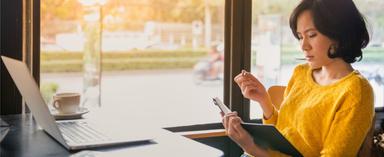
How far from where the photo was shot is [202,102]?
259 cm

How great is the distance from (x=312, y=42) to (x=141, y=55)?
1170mm

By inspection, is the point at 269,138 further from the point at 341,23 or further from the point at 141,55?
the point at 141,55

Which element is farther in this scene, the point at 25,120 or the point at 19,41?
the point at 19,41

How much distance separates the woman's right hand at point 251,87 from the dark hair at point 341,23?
0.28 metres

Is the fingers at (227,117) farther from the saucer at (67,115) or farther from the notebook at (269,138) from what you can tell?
the saucer at (67,115)

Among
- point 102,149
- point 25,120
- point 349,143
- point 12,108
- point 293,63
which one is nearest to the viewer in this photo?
point 102,149

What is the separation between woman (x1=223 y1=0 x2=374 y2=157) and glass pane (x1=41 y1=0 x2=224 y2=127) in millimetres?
937

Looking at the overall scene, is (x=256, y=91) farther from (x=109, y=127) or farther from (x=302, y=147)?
(x=109, y=127)

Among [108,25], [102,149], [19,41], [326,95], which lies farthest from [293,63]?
[102,149]

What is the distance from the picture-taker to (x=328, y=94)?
57.2 inches

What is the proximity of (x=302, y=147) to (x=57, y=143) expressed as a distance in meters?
0.73

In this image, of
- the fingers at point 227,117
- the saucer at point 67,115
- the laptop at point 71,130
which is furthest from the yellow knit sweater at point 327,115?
the saucer at point 67,115

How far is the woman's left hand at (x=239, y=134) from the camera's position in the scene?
1.36m

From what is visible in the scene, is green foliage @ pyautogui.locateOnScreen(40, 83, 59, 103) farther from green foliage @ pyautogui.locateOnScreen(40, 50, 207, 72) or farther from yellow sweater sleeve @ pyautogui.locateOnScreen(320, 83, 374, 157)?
yellow sweater sleeve @ pyautogui.locateOnScreen(320, 83, 374, 157)
